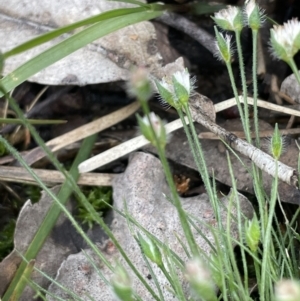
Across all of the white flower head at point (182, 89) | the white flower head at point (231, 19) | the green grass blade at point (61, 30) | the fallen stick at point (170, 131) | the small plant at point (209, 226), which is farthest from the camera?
the fallen stick at point (170, 131)

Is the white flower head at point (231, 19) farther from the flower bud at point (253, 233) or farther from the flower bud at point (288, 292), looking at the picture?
the flower bud at point (288, 292)

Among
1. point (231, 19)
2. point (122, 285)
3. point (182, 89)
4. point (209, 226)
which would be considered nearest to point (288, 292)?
point (122, 285)

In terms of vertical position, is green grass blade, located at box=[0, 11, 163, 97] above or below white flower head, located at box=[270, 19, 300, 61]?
above

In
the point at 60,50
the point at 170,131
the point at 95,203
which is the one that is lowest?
the point at 95,203

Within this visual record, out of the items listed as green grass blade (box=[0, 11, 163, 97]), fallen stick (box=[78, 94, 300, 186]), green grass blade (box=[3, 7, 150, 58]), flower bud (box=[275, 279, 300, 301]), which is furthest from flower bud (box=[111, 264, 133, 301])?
green grass blade (box=[0, 11, 163, 97])

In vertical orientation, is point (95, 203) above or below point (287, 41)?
below

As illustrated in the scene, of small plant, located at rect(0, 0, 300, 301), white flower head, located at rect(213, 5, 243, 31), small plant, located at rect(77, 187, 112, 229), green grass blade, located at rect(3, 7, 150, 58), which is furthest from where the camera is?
small plant, located at rect(77, 187, 112, 229)

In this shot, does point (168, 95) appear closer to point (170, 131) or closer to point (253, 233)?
point (253, 233)

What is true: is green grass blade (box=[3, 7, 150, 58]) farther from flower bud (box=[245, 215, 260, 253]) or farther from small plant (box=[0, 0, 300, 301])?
flower bud (box=[245, 215, 260, 253])

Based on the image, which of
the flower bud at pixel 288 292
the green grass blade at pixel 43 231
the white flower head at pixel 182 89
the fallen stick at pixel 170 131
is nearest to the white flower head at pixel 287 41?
the white flower head at pixel 182 89

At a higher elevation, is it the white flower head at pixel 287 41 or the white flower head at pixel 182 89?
the white flower head at pixel 287 41
